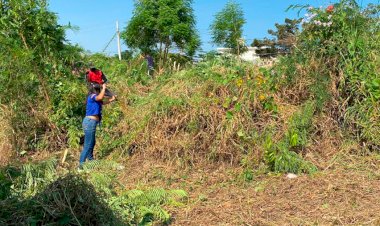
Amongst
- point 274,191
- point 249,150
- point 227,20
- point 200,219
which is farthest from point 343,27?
point 227,20

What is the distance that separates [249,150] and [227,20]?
463 inches

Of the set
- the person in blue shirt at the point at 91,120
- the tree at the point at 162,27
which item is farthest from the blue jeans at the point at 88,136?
the tree at the point at 162,27

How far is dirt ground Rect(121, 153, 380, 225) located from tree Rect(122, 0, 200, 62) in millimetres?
10186

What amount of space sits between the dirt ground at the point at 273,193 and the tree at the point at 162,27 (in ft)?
33.4

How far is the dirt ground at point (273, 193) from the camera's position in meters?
4.25

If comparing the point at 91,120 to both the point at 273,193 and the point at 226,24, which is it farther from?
the point at 226,24

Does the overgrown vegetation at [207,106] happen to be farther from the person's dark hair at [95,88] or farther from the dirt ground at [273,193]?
the person's dark hair at [95,88]

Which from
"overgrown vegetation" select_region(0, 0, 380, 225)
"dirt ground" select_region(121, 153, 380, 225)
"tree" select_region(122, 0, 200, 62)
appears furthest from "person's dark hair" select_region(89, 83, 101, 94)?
"tree" select_region(122, 0, 200, 62)

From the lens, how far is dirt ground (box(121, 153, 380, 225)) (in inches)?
167

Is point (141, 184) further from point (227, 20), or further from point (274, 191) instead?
point (227, 20)

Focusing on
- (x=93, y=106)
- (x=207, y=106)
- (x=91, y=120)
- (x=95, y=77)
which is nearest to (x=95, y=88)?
(x=95, y=77)

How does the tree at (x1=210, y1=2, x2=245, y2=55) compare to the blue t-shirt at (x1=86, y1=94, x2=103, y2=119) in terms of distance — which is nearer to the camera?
the blue t-shirt at (x1=86, y1=94, x2=103, y2=119)

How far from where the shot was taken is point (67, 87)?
7.43 metres

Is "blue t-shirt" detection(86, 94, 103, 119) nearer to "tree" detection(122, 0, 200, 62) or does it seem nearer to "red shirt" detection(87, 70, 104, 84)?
"red shirt" detection(87, 70, 104, 84)
